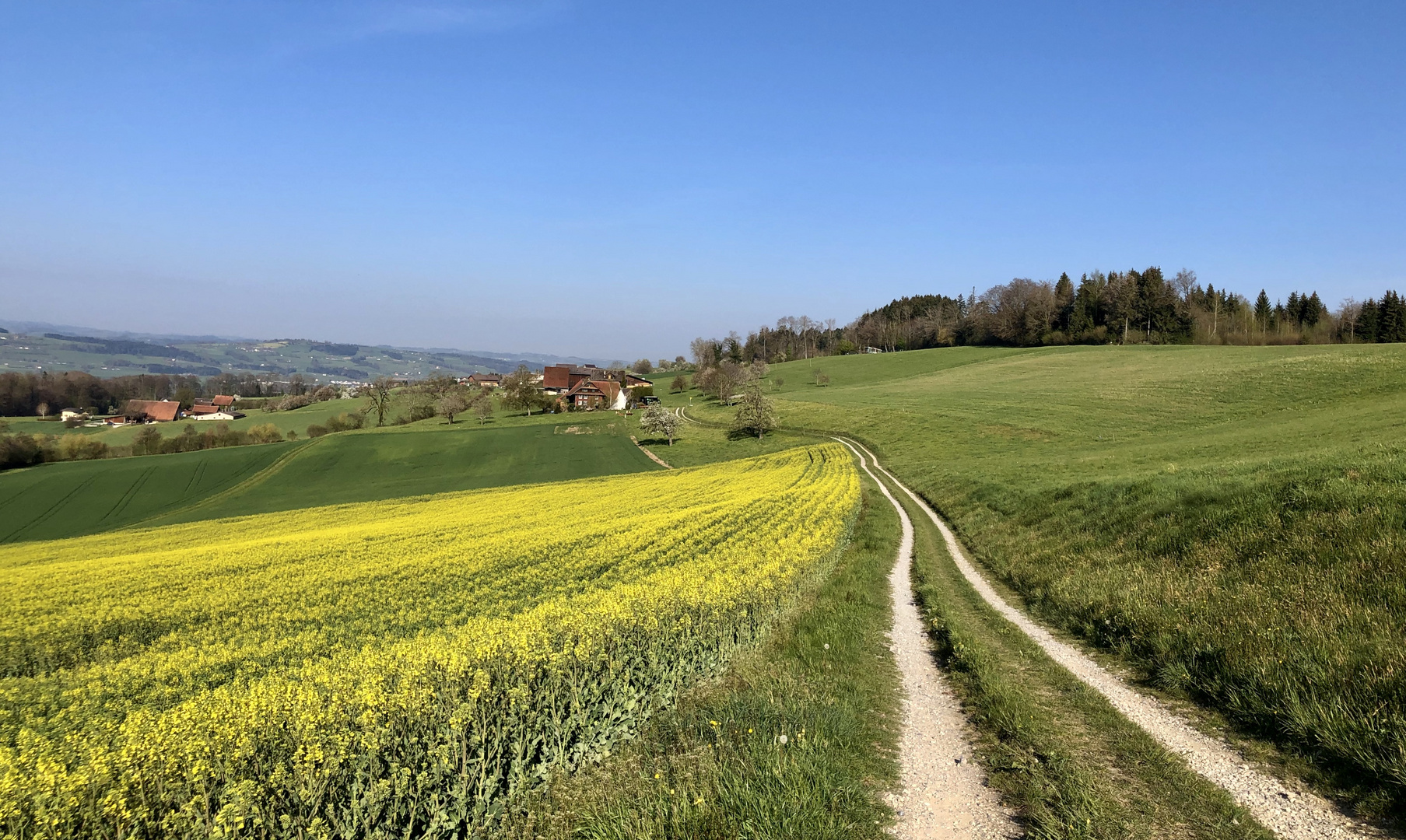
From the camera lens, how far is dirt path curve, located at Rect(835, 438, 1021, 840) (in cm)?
583

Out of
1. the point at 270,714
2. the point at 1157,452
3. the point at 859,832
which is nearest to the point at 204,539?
the point at 270,714

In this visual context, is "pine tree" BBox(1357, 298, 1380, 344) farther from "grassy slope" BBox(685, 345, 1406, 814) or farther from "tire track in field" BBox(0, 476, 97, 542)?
"tire track in field" BBox(0, 476, 97, 542)

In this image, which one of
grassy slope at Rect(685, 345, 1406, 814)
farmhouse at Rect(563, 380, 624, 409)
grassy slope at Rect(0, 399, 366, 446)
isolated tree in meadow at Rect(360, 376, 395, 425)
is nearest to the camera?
grassy slope at Rect(685, 345, 1406, 814)

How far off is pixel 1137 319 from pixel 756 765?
13693cm

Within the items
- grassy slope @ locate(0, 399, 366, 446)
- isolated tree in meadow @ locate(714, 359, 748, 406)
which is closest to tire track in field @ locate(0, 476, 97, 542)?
grassy slope @ locate(0, 399, 366, 446)

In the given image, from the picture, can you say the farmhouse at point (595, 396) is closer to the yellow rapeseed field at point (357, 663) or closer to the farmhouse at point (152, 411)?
the farmhouse at point (152, 411)

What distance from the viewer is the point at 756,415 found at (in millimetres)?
70188

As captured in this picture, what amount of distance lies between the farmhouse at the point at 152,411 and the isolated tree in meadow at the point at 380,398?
35129 mm

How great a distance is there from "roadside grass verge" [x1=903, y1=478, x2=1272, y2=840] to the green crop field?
156 feet

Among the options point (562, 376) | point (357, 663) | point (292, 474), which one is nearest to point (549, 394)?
point (562, 376)

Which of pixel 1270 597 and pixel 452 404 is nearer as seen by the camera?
pixel 1270 597

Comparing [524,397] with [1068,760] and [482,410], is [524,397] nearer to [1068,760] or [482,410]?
[482,410]

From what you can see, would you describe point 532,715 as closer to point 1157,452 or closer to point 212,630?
point 212,630

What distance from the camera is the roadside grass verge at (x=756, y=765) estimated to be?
18.4 ft
